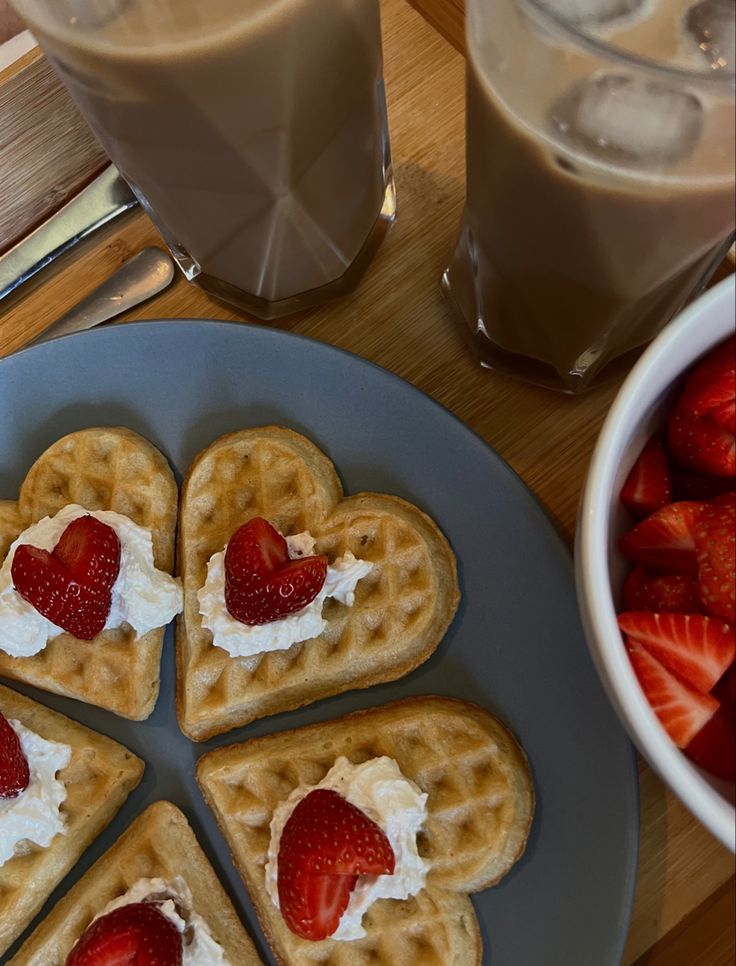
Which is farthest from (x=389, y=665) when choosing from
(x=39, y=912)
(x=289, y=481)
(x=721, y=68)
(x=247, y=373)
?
(x=721, y=68)

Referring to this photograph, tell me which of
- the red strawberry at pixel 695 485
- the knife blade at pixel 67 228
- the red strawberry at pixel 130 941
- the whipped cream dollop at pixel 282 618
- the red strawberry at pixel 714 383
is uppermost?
the knife blade at pixel 67 228

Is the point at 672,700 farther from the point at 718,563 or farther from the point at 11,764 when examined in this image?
the point at 11,764

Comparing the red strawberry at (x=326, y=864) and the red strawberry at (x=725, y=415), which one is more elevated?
the red strawberry at (x=725, y=415)

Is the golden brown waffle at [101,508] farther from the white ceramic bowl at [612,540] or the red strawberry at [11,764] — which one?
the white ceramic bowl at [612,540]

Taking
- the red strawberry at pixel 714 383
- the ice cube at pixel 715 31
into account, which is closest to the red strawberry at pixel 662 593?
the red strawberry at pixel 714 383

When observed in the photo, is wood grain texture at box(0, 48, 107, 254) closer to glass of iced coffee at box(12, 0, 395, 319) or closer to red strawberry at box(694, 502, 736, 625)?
glass of iced coffee at box(12, 0, 395, 319)

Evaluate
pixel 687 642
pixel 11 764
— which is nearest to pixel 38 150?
pixel 11 764

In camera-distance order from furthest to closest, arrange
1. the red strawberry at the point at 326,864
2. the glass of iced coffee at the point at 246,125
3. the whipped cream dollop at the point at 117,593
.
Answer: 1. the whipped cream dollop at the point at 117,593
2. the red strawberry at the point at 326,864
3. the glass of iced coffee at the point at 246,125

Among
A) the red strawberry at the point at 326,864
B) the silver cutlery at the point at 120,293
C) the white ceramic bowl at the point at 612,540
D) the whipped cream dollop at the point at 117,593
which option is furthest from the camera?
the silver cutlery at the point at 120,293

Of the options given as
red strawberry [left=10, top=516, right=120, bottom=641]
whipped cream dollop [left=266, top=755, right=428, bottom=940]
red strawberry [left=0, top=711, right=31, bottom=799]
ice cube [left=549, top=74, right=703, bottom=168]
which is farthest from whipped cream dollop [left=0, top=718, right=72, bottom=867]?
ice cube [left=549, top=74, right=703, bottom=168]
